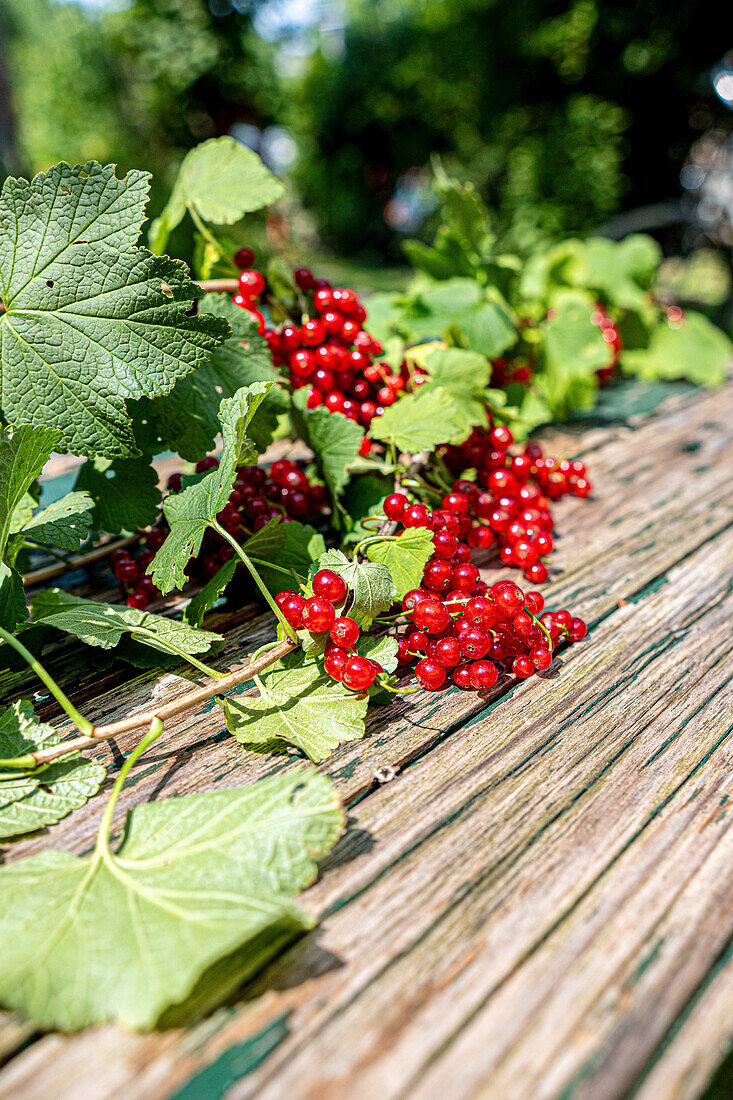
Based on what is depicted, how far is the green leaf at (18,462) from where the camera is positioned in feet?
2.51

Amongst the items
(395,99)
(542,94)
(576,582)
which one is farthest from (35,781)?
(395,99)

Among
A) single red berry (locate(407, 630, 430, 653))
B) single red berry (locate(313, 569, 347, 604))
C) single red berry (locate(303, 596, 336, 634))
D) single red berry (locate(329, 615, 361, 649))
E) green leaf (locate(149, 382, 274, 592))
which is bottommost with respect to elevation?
single red berry (locate(407, 630, 430, 653))

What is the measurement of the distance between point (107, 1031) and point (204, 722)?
334 mm

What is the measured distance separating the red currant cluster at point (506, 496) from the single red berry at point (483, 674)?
0.76 ft

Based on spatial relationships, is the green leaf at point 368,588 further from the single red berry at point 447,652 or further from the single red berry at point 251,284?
the single red berry at point 251,284

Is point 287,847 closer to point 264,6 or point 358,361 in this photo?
point 358,361

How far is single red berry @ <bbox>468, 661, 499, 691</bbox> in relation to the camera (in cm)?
84

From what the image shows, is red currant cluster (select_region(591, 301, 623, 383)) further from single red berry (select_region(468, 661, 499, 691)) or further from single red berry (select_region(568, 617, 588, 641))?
single red berry (select_region(468, 661, 499, 691))

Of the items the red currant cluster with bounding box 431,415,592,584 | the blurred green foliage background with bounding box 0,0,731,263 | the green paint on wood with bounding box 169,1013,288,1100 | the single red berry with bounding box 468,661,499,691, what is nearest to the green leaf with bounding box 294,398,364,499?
the red currant cluster with bounding box 431,415,592,584

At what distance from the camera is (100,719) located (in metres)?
0.82

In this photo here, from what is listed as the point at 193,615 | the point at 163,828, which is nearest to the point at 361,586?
the point at 193,615

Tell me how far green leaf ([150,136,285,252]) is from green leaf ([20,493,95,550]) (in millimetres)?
498

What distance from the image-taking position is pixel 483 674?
2.75 ft

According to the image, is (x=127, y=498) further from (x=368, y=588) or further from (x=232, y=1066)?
(x=232, y=1066)
